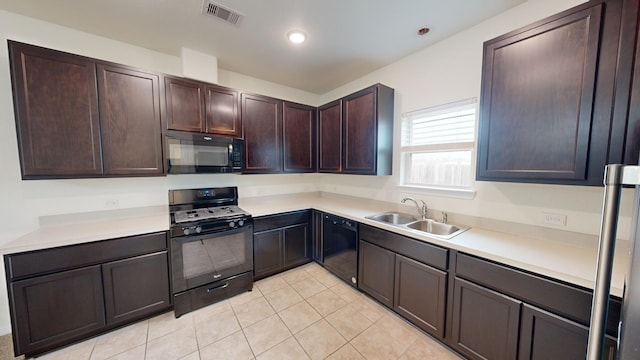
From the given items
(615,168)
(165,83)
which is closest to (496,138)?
(615,168)

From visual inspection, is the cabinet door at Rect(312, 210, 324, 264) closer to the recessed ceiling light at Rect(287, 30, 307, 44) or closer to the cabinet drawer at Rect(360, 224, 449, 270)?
the cabinet drawer at Rect(360, 224, 449, 270)

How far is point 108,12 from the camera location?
72.6 inches

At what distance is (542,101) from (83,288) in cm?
365

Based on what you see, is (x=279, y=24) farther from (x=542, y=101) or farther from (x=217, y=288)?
(x=217, y=288)

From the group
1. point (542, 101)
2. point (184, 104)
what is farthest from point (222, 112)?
point (542, 101)

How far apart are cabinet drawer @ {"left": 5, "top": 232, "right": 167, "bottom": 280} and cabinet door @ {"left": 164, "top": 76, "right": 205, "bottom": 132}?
3.76 feet

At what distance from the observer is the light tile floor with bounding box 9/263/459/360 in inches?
67.8

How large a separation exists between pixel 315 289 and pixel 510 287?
182cm

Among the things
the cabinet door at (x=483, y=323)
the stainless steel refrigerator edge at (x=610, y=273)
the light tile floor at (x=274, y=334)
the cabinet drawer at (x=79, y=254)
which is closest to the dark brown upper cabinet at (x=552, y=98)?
the cabinet door at (x=483, y=323)

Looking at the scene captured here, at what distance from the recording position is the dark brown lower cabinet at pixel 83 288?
1.60 metres

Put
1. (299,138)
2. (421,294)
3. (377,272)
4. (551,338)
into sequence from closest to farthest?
(551,338) → (421,294) → (377,272) → (299,138)

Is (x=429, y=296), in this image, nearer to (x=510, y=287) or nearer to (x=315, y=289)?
(x=510, y=287)

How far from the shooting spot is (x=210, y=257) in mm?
2273

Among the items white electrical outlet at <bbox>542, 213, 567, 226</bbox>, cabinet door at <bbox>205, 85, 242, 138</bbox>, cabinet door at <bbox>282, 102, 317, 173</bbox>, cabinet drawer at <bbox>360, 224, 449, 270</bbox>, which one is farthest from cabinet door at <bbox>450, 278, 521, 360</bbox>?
cabinet door at <bbox>205, 85, 242, 138</bbox>
